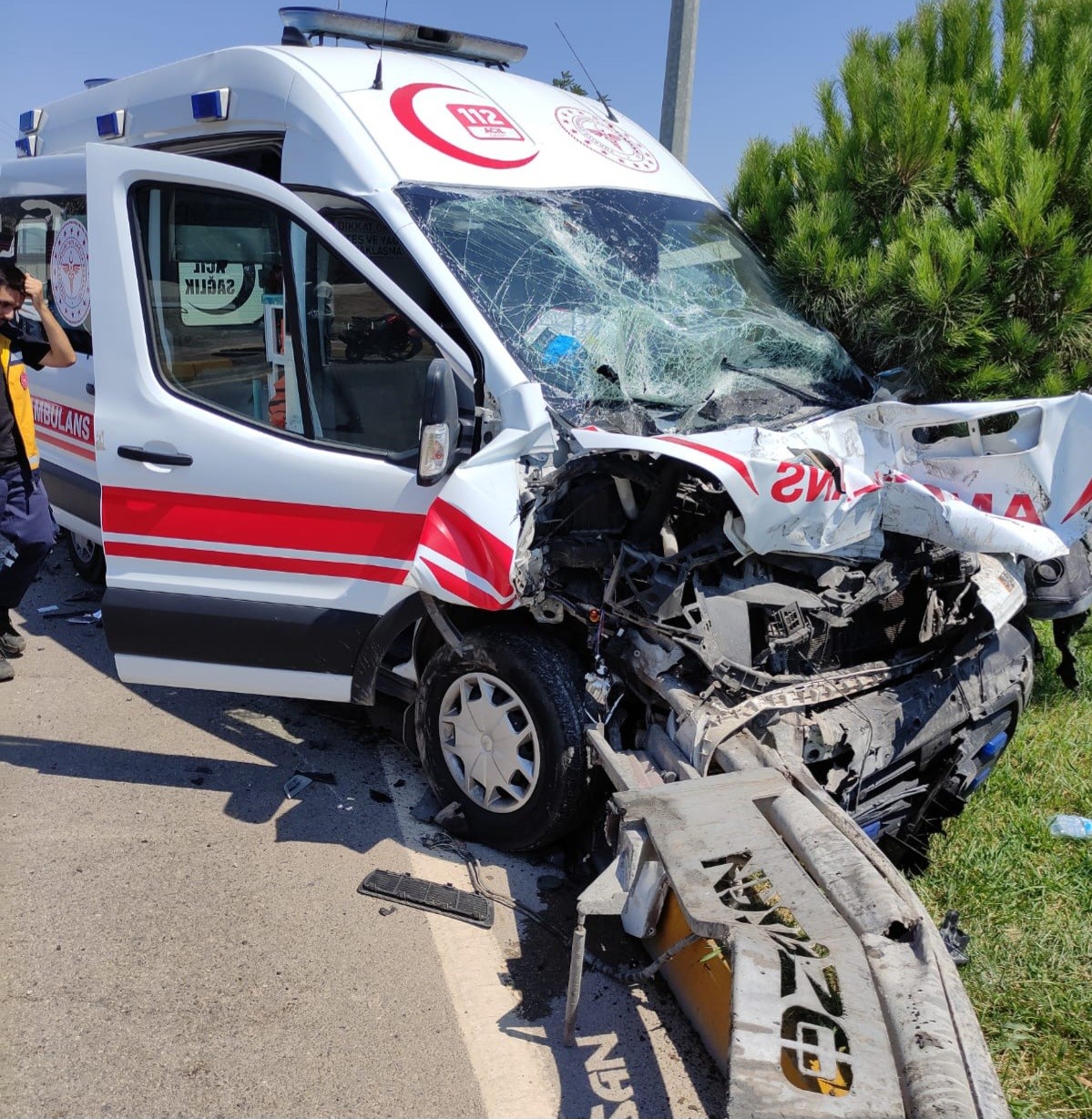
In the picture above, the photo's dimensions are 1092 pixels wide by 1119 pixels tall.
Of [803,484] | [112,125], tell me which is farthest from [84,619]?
[803,484]

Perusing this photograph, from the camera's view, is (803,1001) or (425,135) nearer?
(803,1001)

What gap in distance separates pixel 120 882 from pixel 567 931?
57.3 inches

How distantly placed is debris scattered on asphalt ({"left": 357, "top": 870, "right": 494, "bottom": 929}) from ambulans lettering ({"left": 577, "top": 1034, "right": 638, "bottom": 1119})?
0.58m

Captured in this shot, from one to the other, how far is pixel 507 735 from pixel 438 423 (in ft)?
3.37

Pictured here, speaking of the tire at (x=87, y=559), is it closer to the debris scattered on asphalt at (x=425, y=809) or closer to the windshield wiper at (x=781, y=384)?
the debris scattered on asphalt at (x=425, y=809)

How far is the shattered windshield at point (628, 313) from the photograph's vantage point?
3.50 metres

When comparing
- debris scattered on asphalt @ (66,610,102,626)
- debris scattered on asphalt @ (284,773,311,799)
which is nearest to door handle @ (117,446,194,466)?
debris scattered on asphalt @ (284,773,311,799)

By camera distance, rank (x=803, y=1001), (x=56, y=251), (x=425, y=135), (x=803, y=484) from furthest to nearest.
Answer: (x=56, y=251)
(x=425, y=135)
(x=803, y=484)
(x=803, y=1001)

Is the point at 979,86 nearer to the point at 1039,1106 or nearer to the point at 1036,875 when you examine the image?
the point at 1036,875

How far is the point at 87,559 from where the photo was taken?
609 centimetres

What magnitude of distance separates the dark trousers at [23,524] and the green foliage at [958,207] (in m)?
3.62

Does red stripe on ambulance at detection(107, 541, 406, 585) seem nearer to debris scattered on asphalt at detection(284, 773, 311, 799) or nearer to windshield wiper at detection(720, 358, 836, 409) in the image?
debris scattered on asphalt at detection(284, 773, 311, 799)

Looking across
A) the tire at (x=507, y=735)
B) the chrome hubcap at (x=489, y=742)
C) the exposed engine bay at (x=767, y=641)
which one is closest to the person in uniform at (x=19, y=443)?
the tire at (x=507, y=735)

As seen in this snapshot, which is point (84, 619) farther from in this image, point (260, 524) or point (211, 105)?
point (211, 105)
